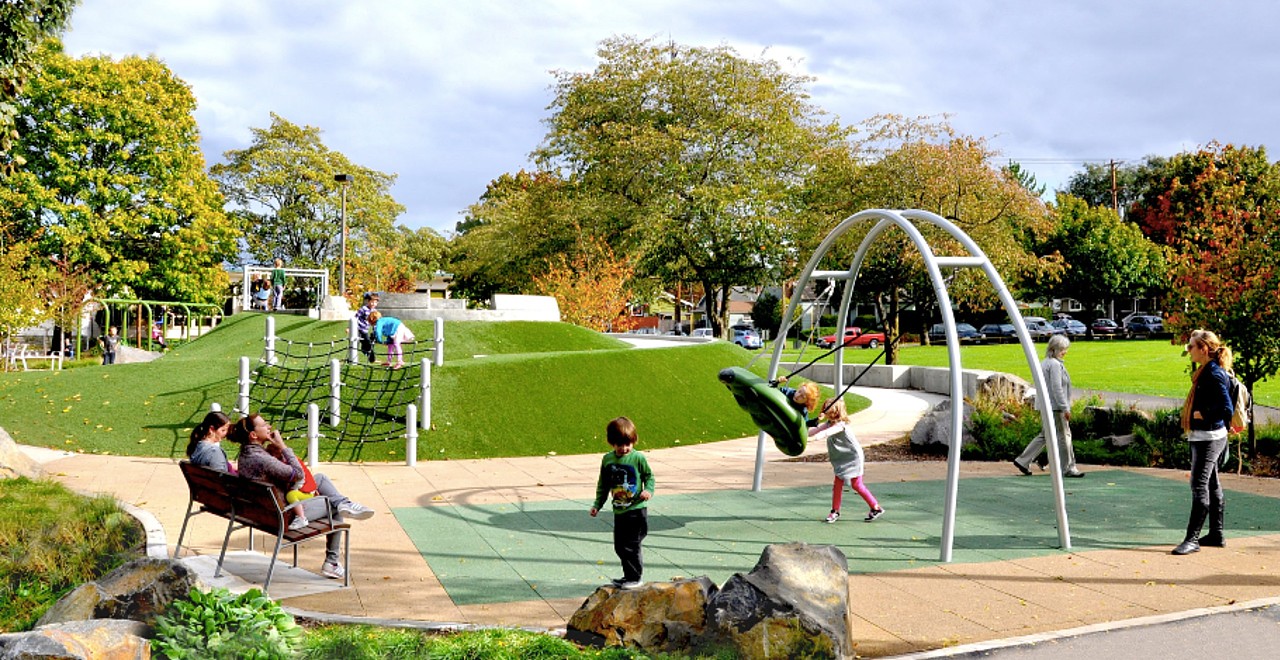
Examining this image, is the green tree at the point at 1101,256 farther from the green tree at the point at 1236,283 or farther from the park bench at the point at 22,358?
the park bench at the point at 22,358

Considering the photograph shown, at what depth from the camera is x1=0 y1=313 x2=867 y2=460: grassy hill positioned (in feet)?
51.5

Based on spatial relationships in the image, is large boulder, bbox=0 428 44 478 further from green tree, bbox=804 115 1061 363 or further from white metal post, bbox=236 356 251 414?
green tree, bbox=804 115 1061 363

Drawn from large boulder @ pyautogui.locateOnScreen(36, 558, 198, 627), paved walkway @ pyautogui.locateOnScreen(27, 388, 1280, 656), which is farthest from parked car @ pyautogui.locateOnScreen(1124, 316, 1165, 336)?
large boulder @ pyautogui.locateOnScreen(36, 558, 198, 627)

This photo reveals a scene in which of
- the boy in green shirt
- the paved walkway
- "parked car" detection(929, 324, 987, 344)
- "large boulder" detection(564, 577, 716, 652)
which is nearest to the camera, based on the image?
"large boulder" detection(564, 577, 716, 652)

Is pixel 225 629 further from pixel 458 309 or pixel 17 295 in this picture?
pixel 17 295

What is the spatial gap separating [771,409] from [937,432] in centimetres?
856

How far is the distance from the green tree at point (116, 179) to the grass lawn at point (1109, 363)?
27.9 m

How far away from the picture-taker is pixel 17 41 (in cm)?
1373

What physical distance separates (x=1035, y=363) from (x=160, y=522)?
847cm

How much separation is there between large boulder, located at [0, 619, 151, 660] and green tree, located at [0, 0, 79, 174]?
33.9 feet

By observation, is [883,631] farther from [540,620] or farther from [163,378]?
[163,378]

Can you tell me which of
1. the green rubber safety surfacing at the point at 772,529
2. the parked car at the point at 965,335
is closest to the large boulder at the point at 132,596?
the green rubber safety surfacing at the point at 772,529

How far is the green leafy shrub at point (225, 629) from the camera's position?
498 centimetres

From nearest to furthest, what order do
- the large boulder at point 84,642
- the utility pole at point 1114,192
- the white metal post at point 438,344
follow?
the large boulder at point 84,642, the white metal post at point 438,344, the utility pole at point 1114,192
